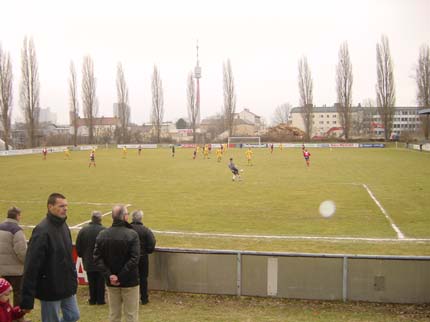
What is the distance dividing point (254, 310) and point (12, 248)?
3872 mm

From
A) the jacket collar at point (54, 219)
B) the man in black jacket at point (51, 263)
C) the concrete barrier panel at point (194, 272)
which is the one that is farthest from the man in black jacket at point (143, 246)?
the jacket collar at point (54, 219)

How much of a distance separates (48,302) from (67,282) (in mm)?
296

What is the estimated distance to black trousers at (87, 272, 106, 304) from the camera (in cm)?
770

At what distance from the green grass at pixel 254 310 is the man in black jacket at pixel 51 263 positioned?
6.62ft

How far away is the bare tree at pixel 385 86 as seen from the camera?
85188 mm

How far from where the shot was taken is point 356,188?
25766mm

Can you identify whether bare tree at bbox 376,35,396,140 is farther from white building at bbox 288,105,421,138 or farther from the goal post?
white building at bbox 288,105,421,138

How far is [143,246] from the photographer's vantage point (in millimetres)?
7547

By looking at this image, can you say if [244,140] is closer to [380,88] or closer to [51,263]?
[380,88]

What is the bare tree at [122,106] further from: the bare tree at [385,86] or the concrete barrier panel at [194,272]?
the concrete barrier panel at [194,272]

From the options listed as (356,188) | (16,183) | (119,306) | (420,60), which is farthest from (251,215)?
(420,60)

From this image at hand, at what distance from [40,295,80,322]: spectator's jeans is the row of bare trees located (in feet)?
263

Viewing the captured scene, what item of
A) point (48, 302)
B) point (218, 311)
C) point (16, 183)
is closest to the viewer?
point (48, 302)

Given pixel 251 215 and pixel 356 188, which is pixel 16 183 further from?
pixel 356 188
